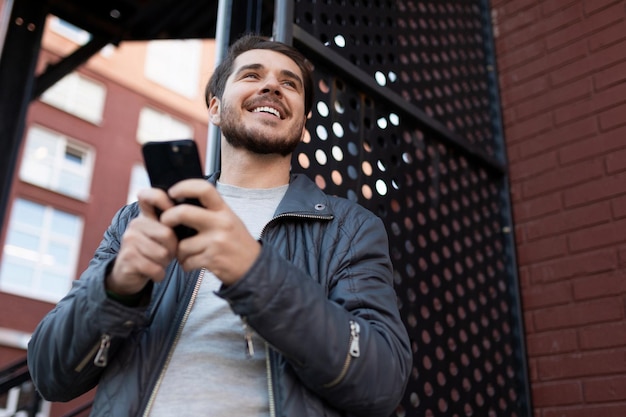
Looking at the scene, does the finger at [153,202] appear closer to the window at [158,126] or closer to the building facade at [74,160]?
the building facade at [74,160]

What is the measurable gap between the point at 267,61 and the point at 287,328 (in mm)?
805

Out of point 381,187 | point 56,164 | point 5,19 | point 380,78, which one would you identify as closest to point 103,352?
point 381,187

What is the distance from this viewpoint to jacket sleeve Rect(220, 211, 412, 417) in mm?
959

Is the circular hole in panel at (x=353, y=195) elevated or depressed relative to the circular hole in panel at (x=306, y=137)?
depressed

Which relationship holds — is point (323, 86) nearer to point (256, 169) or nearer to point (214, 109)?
point (214, 109)

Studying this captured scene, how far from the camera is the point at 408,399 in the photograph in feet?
6.57

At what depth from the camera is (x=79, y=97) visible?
14.2m

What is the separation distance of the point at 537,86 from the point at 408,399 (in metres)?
1.55

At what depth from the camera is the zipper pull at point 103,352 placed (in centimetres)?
106

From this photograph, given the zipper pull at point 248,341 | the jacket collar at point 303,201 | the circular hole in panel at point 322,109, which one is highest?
the circular hole in panel at point 322,109

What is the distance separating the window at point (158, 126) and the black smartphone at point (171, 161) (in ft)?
47.2

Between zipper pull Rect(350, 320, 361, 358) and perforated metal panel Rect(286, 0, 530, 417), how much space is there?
0.92 metres

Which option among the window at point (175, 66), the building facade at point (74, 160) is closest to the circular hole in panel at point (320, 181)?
the building facade at point (74, 160)

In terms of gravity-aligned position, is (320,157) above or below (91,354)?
above
